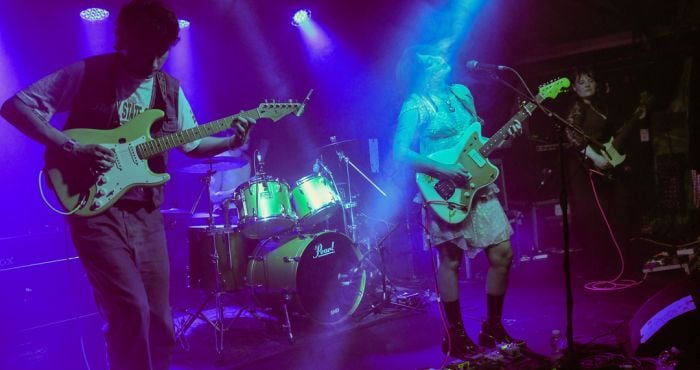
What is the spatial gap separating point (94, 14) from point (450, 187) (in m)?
5.14

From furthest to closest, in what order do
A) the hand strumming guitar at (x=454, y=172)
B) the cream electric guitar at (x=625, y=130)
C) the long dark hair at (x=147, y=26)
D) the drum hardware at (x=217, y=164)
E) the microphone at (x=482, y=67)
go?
the cream electric guitar at (x=625, y=130), the drum hardware at (x=217, y=164), the hand strumming guitar at (x=454, y=172), the microphone at (x=482, y=67), the long dark hair at (x=147, y=26)

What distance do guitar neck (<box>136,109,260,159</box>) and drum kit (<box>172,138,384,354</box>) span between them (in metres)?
1.80

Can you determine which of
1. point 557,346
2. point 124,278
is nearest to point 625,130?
point 557,346

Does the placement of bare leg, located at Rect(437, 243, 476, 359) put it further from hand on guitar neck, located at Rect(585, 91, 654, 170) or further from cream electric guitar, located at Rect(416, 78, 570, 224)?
hand on guitar neck, located at Rect(585, 91, 654, 170)

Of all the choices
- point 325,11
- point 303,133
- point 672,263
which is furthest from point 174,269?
point 672,263

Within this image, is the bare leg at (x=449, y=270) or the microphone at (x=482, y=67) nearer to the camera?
the microphone at (x=482, y=67)

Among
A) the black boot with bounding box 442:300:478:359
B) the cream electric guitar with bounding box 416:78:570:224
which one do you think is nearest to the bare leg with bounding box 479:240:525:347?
the black boot with bounding box 442:300:478:359

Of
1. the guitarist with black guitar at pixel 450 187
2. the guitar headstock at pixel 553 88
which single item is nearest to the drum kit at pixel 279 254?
the guitarist with black guitar at pixel 450 187

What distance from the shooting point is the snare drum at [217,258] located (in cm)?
509

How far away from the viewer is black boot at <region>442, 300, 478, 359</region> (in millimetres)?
3854

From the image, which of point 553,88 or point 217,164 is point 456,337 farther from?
point 217,164

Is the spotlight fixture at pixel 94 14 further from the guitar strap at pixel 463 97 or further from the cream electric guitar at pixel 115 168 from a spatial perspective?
the guitar strap at pixel 463 97

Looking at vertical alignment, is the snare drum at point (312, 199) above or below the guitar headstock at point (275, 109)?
below

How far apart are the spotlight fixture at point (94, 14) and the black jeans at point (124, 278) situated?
4.54 metres
